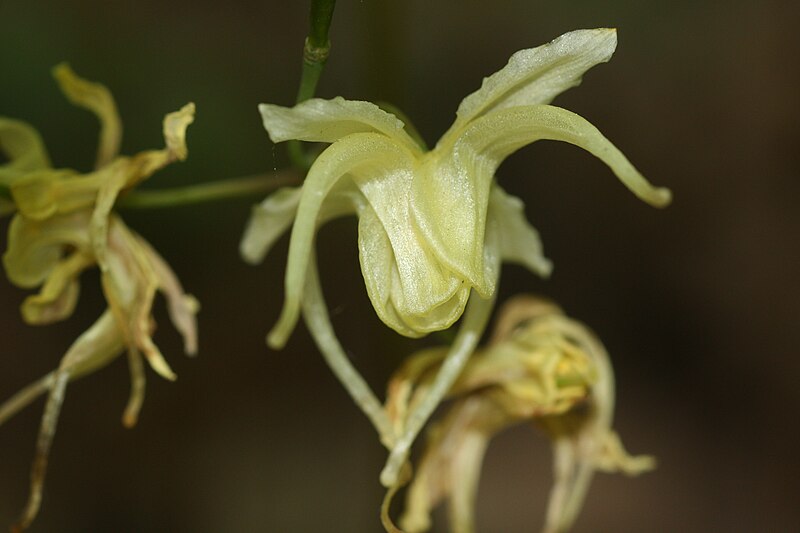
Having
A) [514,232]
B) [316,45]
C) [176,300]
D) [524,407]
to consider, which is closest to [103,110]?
[176,300]

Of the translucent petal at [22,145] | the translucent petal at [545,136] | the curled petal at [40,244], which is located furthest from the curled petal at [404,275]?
the translucent petal at [22,145]

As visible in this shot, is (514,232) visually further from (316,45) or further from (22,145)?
(22,145)

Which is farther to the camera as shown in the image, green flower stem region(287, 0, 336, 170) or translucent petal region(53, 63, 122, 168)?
translucent petal region(53, 63, 122, 168)

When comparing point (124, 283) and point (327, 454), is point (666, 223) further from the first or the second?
point (124, 283)

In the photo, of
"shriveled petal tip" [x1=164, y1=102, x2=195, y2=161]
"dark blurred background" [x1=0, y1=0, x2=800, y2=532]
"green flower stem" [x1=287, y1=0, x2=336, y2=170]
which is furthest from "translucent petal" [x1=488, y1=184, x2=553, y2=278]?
"dark blurred background" [x1=0, y1=0, x2=800, y2=532]

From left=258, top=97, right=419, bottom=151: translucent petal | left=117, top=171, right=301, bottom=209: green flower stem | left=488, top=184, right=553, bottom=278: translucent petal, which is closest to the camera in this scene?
left=258, top=97, right=419, bottom=151: translucent petal

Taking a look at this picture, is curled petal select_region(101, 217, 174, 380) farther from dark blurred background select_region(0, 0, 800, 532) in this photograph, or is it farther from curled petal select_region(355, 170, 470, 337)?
dark blurred background select_region(0, 0, 800, 532)

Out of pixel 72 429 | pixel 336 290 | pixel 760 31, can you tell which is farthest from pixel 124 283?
pixel 760 31
